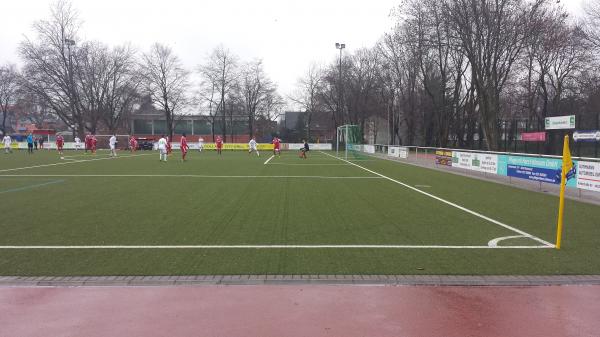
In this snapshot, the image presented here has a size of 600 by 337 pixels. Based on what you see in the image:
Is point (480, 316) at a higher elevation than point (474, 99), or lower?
lower

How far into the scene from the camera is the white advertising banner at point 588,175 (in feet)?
39.8

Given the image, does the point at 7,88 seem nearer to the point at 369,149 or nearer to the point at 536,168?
the point at 369,149

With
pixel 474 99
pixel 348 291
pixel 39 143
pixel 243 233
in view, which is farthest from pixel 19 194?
pixel 39 143

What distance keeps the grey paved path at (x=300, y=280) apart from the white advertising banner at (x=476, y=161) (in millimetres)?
13564

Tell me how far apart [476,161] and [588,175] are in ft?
25.3

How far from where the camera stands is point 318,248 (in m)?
7.09

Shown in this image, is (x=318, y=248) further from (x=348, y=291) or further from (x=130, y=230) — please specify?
(x=130, y=230)

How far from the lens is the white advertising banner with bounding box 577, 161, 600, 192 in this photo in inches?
477

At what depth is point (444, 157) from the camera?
24.7 metres

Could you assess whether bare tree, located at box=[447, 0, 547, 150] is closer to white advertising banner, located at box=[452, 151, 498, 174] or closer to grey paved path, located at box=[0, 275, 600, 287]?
white advertising banner, located at box=[452, 151, 498, 174]

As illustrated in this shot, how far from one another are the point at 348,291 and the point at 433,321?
3.52 ft

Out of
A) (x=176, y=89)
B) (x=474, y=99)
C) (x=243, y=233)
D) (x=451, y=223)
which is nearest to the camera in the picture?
(x=243, y=233)

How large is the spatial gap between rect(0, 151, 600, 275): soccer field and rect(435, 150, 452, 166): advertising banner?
8.82 meters

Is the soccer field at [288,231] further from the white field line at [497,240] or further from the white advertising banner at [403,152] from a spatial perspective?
the white advertising banner at [403,152]
